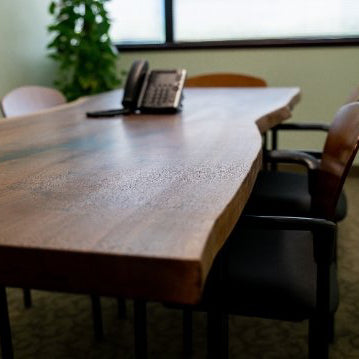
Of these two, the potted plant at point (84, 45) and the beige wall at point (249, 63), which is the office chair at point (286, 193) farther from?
the potted plant at point (84, 45)

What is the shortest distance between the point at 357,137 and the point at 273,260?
32 centimetres

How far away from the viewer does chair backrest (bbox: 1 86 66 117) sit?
2.14m

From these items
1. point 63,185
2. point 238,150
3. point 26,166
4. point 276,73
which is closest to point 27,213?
point 63,185

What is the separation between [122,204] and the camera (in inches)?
25.8

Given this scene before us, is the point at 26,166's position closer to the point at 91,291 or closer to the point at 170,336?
the point at 91,291

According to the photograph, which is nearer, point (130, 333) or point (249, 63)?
point (130, 333)

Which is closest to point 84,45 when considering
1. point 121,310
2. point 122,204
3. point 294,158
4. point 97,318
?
point 121,310

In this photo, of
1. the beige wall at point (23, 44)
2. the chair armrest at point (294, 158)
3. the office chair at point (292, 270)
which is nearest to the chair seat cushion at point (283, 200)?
the chair armrest at point (294, 158)

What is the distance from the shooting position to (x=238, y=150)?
1.04 m

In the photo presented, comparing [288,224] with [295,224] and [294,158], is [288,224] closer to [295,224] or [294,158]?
[295,224]

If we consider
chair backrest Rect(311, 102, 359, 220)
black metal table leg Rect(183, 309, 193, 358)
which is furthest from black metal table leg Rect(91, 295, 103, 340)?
chair backrest Rect(311, 102, 359, 220)

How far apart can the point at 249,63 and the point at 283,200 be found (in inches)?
90.6

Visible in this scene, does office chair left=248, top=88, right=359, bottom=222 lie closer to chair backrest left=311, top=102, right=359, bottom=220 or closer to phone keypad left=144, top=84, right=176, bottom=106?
→ chair backrest left=311, top=102, right=359, bottom=220

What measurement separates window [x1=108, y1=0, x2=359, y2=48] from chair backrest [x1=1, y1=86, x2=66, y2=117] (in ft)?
5.51
